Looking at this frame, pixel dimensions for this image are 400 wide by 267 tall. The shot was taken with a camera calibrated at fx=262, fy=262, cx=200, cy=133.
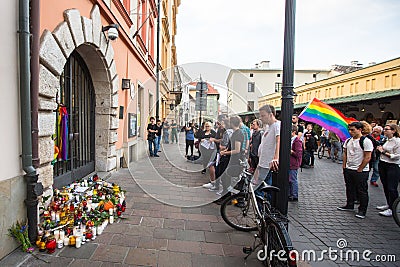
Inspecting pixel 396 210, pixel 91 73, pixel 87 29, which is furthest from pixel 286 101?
pixel 91 73

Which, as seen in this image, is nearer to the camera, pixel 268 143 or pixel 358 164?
pixel 268 143

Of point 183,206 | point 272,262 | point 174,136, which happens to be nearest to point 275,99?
point 174,136

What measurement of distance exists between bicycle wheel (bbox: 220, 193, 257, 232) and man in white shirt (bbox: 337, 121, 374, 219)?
2123 millimetres

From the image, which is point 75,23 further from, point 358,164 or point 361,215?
point 361,215

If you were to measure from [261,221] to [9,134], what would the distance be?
9.70ft

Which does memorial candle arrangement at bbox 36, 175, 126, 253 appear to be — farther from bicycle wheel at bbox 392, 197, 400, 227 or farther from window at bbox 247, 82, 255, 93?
bicycle wheel at bbox 392, 197, 400, 227

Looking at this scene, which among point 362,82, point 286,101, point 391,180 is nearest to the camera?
point 286,101

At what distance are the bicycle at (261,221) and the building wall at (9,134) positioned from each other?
8.53 feet

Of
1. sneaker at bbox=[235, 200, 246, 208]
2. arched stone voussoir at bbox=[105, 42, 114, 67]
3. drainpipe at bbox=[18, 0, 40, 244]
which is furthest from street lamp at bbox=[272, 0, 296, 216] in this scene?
arched stone voussoir at bbox=[105, 42, 114, 67]

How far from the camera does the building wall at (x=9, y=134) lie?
2707mm

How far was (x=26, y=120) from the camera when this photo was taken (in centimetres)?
296

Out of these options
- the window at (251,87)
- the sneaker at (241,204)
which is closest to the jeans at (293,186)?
the window at (251,87)

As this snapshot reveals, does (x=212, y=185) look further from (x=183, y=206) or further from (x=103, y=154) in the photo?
(x=103, y=154)

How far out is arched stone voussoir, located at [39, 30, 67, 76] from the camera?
3412mm
